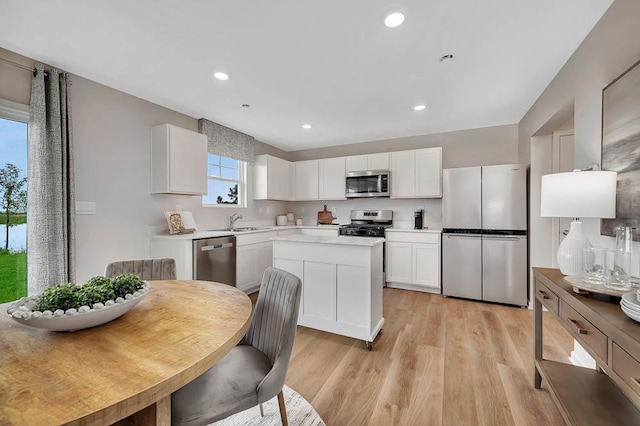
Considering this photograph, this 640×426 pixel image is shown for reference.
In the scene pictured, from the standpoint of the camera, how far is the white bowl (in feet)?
2.82

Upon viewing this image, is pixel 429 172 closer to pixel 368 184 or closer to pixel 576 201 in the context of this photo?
pixel 368 184

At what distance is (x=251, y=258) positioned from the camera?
12.5 feet

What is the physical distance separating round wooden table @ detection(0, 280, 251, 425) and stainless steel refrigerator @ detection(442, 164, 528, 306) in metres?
3.29

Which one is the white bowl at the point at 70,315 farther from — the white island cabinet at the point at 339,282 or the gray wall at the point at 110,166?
the gray wall at the point at 110,166

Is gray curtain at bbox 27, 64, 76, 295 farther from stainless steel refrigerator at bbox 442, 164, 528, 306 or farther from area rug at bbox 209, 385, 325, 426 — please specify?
stainless steel refrigerator at bbox 442, 164, 528, 306

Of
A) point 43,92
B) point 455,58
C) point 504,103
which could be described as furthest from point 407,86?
point 43,92

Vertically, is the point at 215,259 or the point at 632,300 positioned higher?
the point at 632,300

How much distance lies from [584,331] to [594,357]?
12 centimetres

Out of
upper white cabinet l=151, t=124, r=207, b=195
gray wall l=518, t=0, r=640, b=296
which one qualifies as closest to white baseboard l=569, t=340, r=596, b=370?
gray wall l=518, t=0, r=640, b=296

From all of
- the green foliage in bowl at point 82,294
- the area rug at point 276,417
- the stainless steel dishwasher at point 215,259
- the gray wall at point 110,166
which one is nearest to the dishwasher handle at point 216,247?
the stainless steel dishwasher at point 215,259

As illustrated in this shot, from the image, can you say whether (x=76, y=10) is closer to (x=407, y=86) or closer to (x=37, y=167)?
(x=37, y=167)

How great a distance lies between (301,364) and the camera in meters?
2.08

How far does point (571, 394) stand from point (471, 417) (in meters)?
0.53

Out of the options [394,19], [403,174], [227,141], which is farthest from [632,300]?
[227,141]
